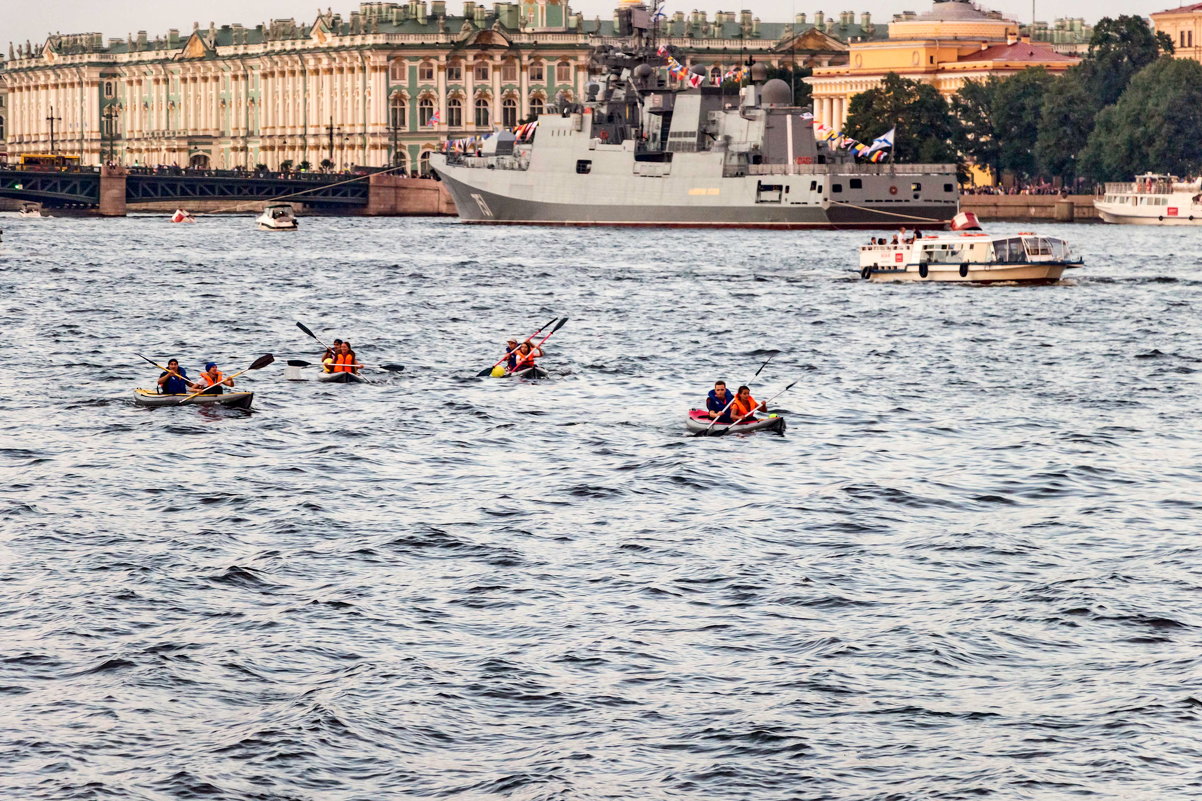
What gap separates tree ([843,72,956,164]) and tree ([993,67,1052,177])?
469cm


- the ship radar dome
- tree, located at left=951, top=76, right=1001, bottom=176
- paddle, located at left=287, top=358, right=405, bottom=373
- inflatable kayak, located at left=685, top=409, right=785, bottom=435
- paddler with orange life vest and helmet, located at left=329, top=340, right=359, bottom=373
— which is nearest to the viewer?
inflatable kayak, located at left=685, top=409, right=785, bottom=435

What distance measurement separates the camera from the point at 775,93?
17400cm

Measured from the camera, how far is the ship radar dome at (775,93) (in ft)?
567

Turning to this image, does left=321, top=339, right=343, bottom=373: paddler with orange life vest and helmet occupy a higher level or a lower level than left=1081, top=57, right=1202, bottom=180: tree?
lower

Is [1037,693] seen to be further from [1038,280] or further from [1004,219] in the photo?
[1004,219]

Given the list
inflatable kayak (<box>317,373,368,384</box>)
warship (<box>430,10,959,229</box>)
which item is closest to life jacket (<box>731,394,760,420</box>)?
inflatable kayak (<box>317,373,368,384</box>)

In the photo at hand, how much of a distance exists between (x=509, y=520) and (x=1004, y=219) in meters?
153

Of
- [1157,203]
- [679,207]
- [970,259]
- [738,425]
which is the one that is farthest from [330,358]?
[1157,203]

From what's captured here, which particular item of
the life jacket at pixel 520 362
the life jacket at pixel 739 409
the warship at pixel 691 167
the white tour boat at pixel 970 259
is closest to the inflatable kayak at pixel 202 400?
the life jacket at pixel 520 362

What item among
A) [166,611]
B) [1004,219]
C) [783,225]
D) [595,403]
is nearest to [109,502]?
[166,611]

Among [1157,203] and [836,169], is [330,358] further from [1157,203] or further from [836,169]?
[1157,203]

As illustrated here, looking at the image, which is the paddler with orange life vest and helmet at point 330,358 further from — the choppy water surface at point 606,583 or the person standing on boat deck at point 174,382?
the person standing on boat deck at point 174,382

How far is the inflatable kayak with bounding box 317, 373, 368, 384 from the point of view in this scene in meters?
55.2

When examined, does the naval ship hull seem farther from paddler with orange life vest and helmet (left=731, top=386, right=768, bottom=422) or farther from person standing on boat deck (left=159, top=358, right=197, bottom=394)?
paddler with orange life vest and helmet (left=731, top=386, right=768, bottom=422)
